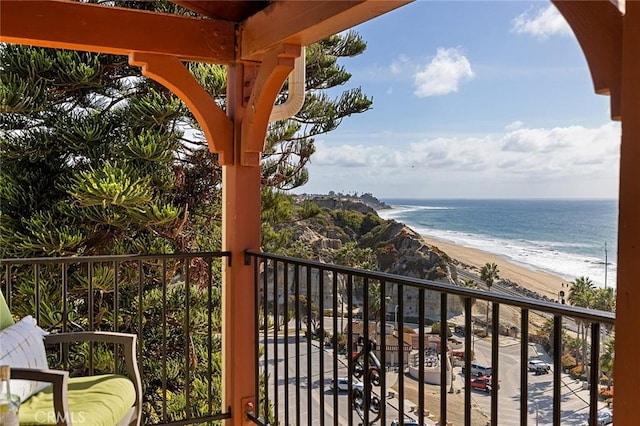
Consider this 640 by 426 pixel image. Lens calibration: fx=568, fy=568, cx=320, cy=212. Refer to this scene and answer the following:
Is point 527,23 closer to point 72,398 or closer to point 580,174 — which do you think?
point 580,174

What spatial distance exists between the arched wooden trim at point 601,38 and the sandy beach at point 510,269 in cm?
670

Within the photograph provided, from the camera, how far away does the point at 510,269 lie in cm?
831

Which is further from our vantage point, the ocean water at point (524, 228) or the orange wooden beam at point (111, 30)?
the ocean water at point (524, 228)

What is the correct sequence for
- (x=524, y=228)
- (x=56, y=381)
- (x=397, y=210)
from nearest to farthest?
(x=56, y=381) → (x=524, y=228) → (x=397, y=210)

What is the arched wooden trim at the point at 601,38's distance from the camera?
45.1 inches

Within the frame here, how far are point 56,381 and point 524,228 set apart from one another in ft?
28.6

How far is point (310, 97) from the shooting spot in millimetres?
7031

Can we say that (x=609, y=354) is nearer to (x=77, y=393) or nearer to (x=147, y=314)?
(x=77, y=393)

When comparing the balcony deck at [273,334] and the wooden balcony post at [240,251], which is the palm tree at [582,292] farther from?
the wooden balcony post at [240,251]

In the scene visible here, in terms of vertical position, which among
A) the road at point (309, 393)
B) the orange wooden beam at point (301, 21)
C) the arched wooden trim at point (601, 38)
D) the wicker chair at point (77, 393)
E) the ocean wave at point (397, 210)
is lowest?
the road at point (309, 393)

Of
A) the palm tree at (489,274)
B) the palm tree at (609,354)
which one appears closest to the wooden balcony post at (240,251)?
the palm tree at (609,354)

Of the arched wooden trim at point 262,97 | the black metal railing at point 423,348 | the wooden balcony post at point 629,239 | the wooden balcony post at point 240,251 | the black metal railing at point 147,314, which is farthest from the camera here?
the black metal railing at point 147,314

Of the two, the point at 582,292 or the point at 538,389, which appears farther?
the point at 582,292

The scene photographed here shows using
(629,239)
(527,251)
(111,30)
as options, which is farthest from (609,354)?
(527,251)
